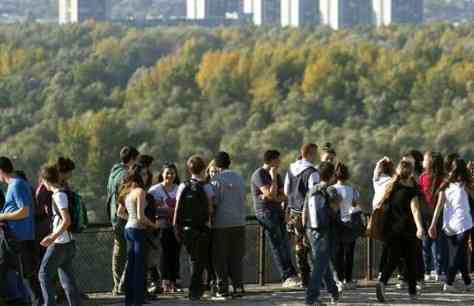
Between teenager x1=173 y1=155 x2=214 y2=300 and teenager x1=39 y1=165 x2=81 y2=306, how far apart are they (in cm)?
171

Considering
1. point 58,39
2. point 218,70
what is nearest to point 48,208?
point 218,70

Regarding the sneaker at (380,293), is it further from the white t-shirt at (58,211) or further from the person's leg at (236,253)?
the white t-shirt at (58,211)

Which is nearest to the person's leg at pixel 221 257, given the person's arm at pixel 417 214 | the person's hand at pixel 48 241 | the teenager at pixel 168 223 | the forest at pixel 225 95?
the teenager at pixel 168 223

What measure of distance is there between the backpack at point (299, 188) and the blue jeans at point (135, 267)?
1.91 meters

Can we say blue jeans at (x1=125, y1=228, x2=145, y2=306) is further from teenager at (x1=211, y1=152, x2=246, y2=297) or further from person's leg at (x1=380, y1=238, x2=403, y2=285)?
person's leg at (x1=380, y1=238, x2=403, y2=285)

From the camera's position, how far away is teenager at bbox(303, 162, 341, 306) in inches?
558

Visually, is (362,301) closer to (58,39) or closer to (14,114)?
(14,114)

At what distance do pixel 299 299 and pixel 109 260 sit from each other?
386 cm

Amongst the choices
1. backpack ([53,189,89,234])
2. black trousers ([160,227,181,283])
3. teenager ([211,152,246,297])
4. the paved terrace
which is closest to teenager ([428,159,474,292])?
the paved terrace

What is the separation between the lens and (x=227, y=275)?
50.4 feet

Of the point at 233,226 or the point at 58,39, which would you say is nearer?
the point at 233,226

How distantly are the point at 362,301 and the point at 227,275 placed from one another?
4.44 ft

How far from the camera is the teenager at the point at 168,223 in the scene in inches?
613

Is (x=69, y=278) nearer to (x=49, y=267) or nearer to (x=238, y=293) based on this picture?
(x=49, y=267)
